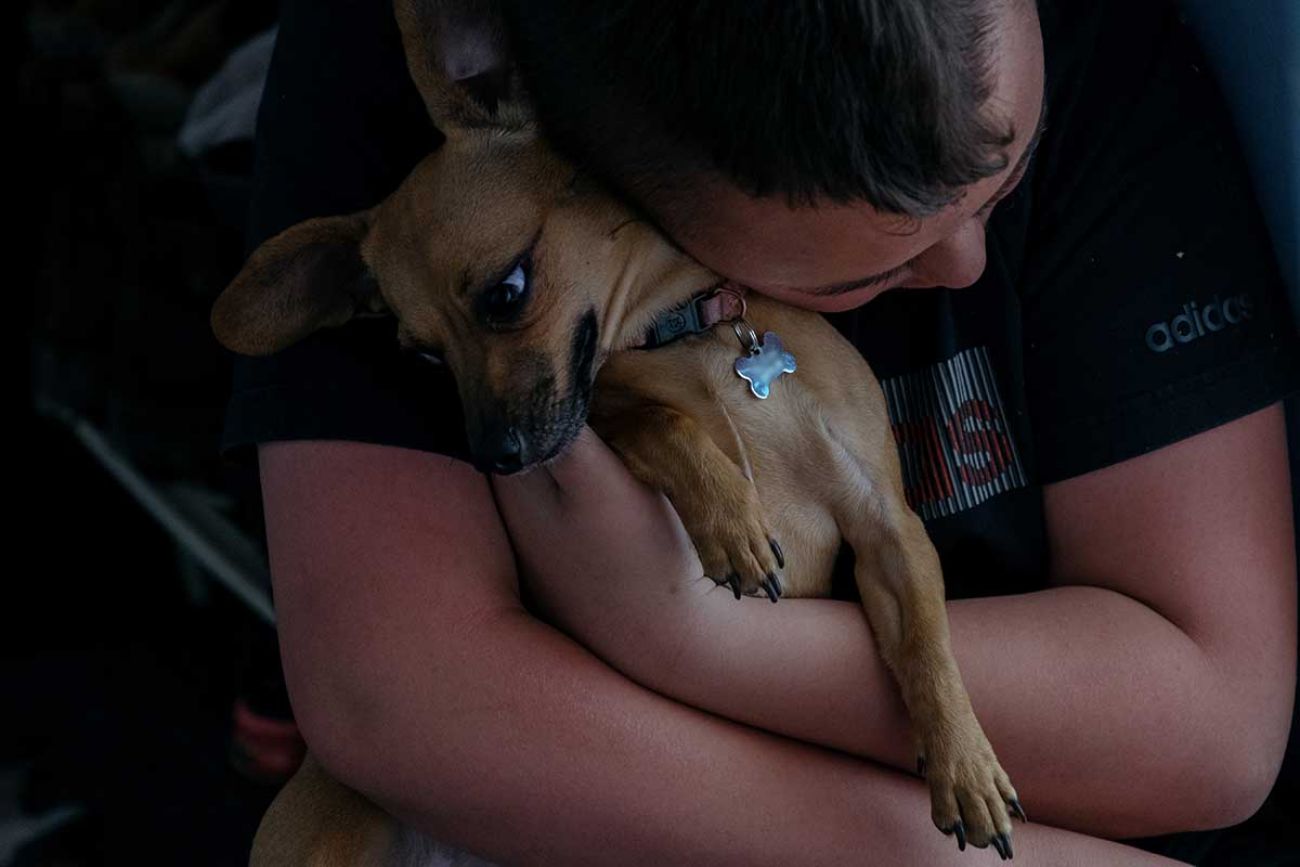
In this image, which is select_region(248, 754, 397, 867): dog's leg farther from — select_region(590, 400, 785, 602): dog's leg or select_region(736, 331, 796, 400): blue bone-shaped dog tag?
select_region(736, 331, 796, 400): blue bone-shaped dog tag

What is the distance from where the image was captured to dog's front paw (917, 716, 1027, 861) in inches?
46.6

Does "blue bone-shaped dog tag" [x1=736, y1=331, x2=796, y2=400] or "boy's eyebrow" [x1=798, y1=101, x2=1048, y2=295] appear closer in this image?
"boy's eyebrow" [x1=798, y1=101, x2=1048, y2=295]

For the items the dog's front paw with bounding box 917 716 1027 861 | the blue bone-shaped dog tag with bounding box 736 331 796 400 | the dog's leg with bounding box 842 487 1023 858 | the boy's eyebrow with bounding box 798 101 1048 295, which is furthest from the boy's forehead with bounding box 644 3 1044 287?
the dog's front paw with bounding box 917 716 1027 861

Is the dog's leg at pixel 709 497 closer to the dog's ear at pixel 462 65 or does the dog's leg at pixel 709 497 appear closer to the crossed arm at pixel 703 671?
the crossed arm at pixel 703 671

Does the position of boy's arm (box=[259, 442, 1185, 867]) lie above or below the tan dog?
below

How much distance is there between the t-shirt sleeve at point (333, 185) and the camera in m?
1.22

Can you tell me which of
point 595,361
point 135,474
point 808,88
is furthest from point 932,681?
point 135,474

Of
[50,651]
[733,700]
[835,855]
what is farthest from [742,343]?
[50,651]

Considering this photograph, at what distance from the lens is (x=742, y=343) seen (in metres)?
1.35

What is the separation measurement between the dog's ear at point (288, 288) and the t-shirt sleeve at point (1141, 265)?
0.69 meters

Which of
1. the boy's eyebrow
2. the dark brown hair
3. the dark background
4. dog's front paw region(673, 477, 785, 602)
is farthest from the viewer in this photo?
the dark background

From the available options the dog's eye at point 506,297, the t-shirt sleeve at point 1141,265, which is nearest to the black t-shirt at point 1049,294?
the t-shirt sleeve at point 1141,265

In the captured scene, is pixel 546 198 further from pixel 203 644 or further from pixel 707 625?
pixel 203 644

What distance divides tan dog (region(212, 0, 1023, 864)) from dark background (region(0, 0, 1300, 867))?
443 millimetres
